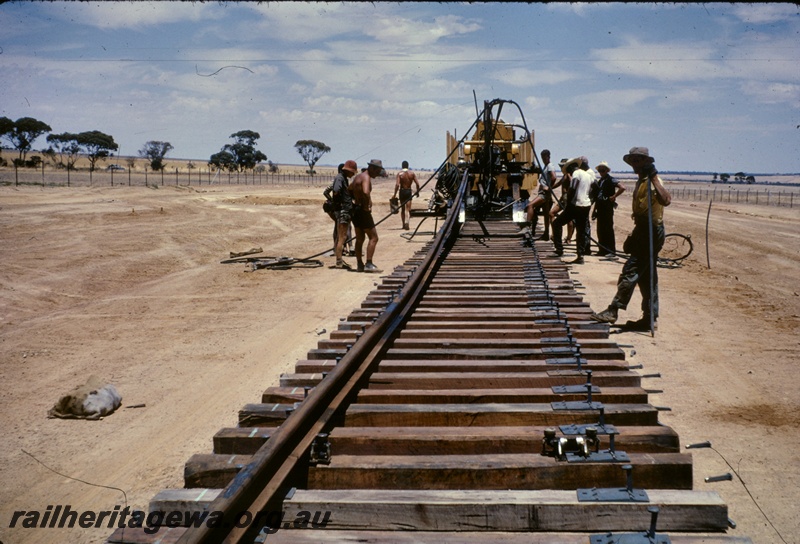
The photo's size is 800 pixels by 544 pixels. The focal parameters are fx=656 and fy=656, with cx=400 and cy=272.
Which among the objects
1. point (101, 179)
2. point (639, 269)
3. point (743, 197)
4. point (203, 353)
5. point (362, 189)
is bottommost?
point (203, 353)

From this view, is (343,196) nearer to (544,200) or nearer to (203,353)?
(544,200)

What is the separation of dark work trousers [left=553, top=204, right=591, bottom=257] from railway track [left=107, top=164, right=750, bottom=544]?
7655 mm

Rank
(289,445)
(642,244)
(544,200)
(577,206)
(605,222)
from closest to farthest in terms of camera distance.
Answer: (289,445) < (642,244) < (577,206) < (605,222) < (544,200)

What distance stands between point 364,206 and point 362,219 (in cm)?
25

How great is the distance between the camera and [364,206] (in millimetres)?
11219

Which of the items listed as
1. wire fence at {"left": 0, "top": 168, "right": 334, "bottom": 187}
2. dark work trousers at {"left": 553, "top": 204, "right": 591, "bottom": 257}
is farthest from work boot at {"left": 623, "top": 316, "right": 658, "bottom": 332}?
wire fence at {"left": 0, "top": 168, "right": 334, "bottom": 187}

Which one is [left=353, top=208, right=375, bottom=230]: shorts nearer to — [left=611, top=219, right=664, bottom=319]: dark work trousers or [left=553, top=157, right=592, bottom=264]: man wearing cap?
[left=553, top=157, right=592, bottom=264]: man wearing cap

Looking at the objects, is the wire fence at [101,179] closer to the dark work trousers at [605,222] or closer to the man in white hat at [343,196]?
the man in white hat at [343,196]

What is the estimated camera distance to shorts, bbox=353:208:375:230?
1132 cm

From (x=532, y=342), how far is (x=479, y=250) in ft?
18.7

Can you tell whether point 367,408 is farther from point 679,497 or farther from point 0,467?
point 0,467

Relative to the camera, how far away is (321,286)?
10.5m

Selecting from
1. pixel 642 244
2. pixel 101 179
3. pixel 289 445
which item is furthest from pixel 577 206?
pixel 101 179

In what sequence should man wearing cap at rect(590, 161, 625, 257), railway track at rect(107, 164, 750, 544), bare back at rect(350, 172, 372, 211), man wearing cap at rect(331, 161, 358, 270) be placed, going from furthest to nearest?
1. man wearing cap at rect(590, 161, 625, 257)
2. man wearing cap at rect(331, 161, 358, 270)
3. bare back at rect(350, 172, 372, 211)
4. railway track at rect(107, 164, 750, 544)
